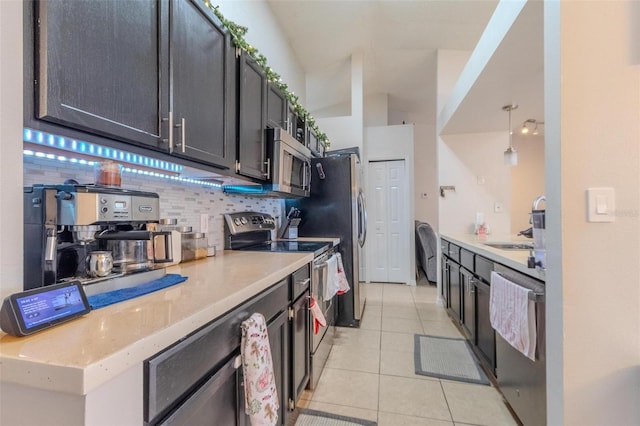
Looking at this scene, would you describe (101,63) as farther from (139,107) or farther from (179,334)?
(179,334)

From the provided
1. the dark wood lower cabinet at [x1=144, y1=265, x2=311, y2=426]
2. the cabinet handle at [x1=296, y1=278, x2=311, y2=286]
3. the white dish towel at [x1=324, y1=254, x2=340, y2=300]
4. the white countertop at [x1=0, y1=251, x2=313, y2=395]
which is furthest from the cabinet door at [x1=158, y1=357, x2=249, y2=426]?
the white dish towel at [x1=324, y1=254, x2=340, y2=300]

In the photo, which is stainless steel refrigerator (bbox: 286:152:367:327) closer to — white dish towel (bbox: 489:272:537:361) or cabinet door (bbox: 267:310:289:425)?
white dish towel (bbox: 489:272:537:361)

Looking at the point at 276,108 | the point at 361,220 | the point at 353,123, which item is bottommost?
the point at 361,220

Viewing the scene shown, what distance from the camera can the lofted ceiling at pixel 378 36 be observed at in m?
3.10

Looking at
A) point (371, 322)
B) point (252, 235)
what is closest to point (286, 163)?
point (252, 235)

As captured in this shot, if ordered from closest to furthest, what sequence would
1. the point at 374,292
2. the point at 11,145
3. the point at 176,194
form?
the point at 11,145, the point at 176,194, the point at 374,292

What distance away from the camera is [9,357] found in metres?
0.50

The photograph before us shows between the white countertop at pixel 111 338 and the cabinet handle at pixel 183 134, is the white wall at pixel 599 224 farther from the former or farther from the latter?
the cabinet handle at pixel 183 134

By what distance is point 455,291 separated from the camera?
2777mm

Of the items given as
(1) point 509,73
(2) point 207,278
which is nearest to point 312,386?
(2) point 207,278

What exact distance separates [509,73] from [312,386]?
8.59 feet

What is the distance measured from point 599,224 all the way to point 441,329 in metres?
2.15

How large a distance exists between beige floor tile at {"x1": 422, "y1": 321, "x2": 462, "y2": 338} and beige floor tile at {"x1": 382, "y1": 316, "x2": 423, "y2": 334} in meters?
0.07

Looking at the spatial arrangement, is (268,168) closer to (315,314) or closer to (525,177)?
(315,314)
